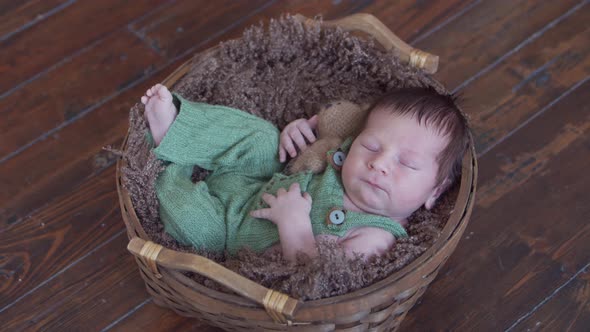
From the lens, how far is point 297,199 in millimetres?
1028

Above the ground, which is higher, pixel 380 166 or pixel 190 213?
pixel 380 166

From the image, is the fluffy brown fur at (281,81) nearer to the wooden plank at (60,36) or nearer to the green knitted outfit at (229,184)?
the green knitted outfit at (229,184)

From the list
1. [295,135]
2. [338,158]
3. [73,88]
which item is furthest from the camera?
[73,88]

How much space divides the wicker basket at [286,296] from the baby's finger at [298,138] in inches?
12.5

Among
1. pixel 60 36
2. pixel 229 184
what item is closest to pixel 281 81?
pixel 229 184

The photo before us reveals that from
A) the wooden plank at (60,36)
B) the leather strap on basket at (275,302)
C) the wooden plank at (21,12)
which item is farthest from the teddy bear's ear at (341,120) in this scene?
the wooden plank at (21,12)

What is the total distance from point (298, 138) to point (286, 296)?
432 mm

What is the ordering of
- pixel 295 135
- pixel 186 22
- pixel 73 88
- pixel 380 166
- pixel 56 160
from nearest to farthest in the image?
1. pixel 380 166
2. pixel 295 135
3. pixel 56 160
4. pixel 73 88
5. pixel 186 22

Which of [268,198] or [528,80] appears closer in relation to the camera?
[268,198]

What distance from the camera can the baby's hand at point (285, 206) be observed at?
3.30 ft

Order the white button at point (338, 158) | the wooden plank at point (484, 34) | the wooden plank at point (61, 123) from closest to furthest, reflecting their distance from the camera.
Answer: the white button at point (338, 158) < the wooden plank at point (61, 123) < the wooden plank at point (484, 34)

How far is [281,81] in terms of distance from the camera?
127cm

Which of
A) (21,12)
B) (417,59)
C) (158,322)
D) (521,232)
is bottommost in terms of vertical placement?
(158,322)

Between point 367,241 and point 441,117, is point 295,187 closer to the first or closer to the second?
point 367,241
